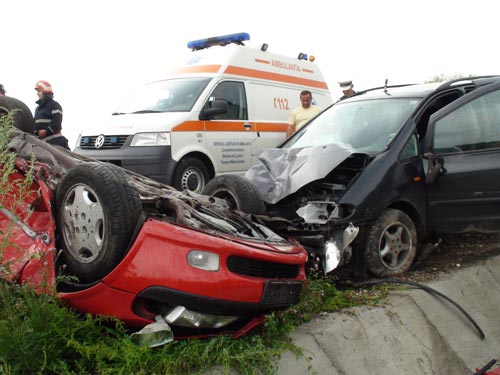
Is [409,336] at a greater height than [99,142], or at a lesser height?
lesser

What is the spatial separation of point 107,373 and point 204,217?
1123mm

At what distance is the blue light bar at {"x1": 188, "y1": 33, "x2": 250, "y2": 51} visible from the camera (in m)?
9.34

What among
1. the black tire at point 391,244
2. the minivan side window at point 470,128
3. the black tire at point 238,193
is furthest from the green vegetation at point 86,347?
the minivan side window at point 470,128

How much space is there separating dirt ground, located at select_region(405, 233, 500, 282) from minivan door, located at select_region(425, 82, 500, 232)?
38 cm

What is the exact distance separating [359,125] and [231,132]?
350 centimetres

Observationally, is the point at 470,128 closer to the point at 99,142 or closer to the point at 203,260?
the point at 203,260

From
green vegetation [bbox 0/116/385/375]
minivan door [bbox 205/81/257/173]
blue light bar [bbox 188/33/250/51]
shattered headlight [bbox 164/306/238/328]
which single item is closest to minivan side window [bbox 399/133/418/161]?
green vegetation [bbox 0/116/385/375]

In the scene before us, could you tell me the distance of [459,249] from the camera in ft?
18.4

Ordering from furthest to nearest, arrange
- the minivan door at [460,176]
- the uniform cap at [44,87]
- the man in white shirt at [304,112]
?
the man in white shirt at [304,112] → the uniform cap at [44,87] → the minivan door at [460,176]

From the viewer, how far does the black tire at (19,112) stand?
4.16 m

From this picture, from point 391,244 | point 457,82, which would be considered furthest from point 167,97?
point 391,244

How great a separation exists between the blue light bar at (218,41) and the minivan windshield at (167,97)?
1380mm

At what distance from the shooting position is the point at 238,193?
443 cm

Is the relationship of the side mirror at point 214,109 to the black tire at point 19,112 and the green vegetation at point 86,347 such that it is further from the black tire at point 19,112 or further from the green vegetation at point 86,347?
the green vegetation at point 86,347
